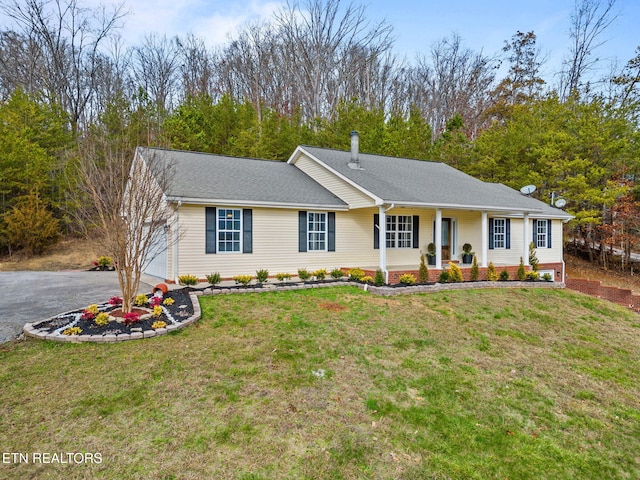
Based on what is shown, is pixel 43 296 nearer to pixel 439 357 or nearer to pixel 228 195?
pixel 228 195

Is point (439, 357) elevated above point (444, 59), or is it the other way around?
point (444, 59)

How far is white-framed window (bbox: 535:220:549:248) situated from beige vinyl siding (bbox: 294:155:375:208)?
32.3ft

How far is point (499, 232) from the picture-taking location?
16578mm

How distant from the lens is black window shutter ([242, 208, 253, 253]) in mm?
11438

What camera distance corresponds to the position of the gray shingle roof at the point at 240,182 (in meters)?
10.9

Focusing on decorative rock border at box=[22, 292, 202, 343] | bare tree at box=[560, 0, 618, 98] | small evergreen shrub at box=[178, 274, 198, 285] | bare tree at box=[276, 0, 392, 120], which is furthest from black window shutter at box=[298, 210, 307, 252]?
bare tree at box=[560, 0, 618, 98]

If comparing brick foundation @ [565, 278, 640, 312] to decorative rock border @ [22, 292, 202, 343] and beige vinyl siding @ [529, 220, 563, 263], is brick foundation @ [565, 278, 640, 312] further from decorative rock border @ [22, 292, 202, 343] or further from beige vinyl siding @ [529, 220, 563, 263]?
decorative rock border @ [22, 292, 202, 343]

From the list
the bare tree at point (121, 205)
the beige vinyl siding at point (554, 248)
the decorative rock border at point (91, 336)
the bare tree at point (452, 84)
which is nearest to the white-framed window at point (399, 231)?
the beige vinyl siding at point (554, 248)

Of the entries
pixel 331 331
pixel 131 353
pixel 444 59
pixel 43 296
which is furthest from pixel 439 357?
pixel 444 59

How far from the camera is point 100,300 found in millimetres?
8172

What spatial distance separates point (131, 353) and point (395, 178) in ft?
37.6

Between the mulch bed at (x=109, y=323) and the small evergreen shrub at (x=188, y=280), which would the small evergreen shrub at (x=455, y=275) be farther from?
the mulch bed at (x=109, y=323)

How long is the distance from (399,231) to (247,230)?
610 cm

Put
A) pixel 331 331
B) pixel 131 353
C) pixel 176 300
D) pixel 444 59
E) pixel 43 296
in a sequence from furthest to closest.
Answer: pixel 444 59 → pixel 43 296 → pixel 176 300 → pixel 331 331 → pixel 131 353
